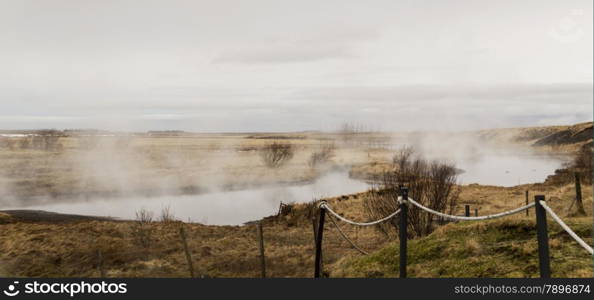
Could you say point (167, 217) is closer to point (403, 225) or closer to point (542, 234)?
point (403, 225)

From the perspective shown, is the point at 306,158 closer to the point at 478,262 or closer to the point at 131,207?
the point at 131,207

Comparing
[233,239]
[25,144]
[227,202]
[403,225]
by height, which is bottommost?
[227,202]

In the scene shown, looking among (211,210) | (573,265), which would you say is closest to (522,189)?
(211,210)

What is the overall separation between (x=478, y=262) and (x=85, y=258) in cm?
1475

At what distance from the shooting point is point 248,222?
32531mm

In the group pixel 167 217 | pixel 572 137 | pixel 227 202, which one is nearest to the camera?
pixel 167 217

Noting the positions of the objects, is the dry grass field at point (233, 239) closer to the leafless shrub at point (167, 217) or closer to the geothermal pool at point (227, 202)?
the leafless shrub at point (167, 217)

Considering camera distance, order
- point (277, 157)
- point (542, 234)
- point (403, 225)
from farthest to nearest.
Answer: point (277, 157) < point (403, 225) < point (542, 234)

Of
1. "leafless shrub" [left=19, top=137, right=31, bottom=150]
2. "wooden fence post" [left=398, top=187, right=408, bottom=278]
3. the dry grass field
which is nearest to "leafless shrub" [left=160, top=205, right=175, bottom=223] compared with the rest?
the dry grass field

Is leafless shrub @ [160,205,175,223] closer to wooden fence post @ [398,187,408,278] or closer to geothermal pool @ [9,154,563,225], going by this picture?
geothermal pool @ [9,154,563,225]

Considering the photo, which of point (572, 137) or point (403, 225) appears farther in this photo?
point (572, 137)

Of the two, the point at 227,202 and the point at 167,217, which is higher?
the point at 167,217

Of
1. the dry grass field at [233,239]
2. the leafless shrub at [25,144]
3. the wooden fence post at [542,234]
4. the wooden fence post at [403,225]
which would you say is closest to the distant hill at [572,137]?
the dry grass field at [233,239]

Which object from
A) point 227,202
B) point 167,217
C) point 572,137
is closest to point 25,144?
point 227,202
